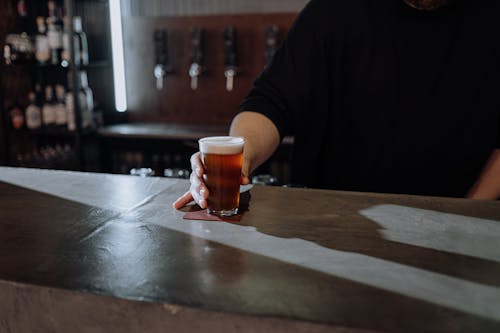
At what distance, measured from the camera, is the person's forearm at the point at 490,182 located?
1.60 meters

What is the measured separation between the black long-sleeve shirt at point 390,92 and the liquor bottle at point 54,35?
8.12 ft

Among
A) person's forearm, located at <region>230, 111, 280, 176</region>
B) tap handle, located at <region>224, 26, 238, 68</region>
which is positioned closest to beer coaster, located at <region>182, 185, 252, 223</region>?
person's forearm, located at <region>230, 111, 280, 176</region>

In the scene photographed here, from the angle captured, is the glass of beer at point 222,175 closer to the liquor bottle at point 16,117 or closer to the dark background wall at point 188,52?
the dark background wall at point 188,52

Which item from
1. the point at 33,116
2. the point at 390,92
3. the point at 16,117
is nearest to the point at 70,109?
the point at 33,116

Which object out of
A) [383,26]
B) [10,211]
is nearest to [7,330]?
[10,211]

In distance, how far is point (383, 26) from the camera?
1685mm

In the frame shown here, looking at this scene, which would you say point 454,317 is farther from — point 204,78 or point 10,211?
point 204,78

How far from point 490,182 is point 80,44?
3.05m

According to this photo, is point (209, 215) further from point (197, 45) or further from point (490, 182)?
point (197, 45)

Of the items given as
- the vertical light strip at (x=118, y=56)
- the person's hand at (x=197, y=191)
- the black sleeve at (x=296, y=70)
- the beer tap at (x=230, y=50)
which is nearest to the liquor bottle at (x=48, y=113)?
the vertical light strip at (x=118, y=56)

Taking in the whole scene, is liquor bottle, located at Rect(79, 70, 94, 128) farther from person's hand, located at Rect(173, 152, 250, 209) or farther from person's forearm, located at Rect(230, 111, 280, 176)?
person's hand, located at Rect(173, 152, 250, 209)

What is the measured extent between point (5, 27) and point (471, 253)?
378 cm

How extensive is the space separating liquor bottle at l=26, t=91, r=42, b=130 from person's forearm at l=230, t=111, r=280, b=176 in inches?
105

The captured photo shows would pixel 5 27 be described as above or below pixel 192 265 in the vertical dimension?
above
